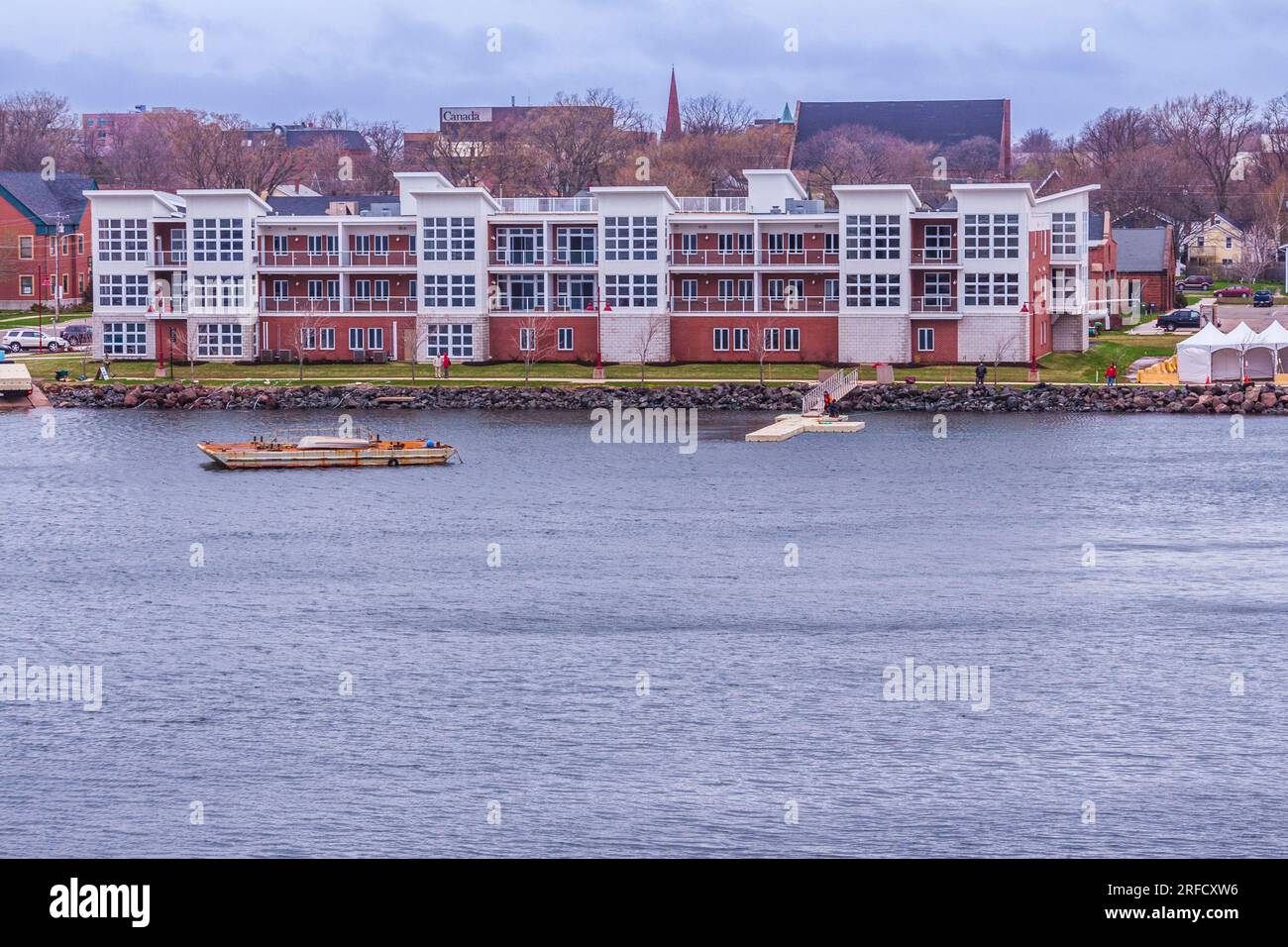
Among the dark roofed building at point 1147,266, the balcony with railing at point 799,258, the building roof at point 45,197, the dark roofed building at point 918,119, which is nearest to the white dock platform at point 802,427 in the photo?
the balcony with railing at point 799,258

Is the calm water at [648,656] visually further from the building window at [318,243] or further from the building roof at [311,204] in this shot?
the building roof at [311,204]

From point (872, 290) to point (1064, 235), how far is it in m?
12.8

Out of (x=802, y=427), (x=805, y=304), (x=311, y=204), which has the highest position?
(x=311, y=204)

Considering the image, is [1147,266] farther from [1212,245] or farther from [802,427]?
[802,427]

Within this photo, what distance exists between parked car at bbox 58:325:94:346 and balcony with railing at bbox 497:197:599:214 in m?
29.5

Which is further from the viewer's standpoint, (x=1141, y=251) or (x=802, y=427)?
(x=1141, y=251)

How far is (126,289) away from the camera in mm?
107500

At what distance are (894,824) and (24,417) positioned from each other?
252 ft

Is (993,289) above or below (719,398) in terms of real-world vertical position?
above

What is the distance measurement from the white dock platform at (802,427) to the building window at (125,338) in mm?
39195

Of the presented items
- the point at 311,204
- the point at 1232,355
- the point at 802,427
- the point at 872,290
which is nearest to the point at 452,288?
the point at 311,204

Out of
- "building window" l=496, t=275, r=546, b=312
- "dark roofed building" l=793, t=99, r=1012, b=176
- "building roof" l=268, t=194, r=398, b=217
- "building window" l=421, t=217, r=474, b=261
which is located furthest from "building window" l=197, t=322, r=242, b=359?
"dark roofed building" l=793, t=99, r=1012, b=176
